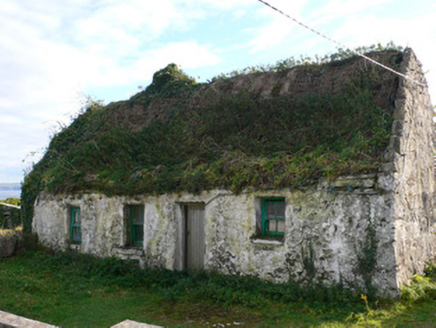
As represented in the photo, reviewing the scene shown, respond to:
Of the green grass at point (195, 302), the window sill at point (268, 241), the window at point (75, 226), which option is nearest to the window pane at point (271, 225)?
the window sill at point (268, 241)

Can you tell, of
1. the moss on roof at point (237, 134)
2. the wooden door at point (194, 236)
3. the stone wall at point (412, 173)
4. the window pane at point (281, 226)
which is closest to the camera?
the stone wall at point (412, 173)

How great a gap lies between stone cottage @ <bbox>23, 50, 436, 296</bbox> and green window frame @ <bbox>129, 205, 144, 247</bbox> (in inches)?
1.8

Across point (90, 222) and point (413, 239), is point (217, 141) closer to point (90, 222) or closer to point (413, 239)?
point (90, 222)

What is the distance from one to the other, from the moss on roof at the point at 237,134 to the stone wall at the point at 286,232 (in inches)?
13.2

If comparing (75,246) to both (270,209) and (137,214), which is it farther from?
(270,209)

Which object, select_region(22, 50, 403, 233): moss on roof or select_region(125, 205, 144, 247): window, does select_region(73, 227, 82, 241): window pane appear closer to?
select_region(22, 50, 403, 233): moss on roof

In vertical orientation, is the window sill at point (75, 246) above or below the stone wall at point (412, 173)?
below

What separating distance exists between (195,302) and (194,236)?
2.35 m

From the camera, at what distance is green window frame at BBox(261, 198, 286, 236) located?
9.76m

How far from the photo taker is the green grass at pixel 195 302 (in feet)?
25.3

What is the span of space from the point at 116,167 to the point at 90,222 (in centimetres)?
195

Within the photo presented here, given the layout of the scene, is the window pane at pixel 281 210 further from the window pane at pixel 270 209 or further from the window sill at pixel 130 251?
the window sill at pixel 130 251

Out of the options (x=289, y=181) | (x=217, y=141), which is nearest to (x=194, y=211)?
(x=217, y=141)

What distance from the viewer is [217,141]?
12219mm
